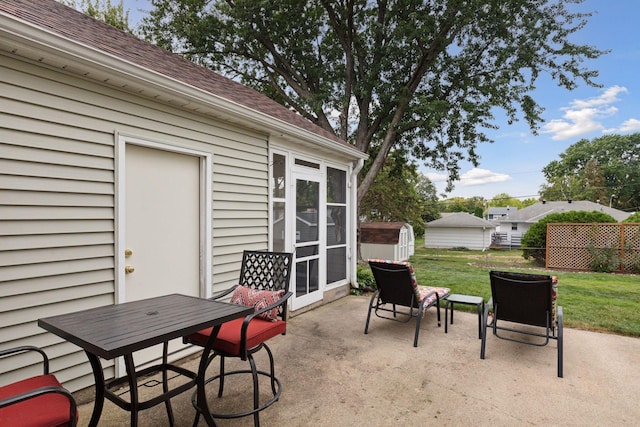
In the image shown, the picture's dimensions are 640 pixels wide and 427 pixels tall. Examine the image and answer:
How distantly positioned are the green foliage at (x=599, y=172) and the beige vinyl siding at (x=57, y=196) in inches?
1813

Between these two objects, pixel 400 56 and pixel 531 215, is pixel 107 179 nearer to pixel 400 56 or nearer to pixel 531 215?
pixel 400 56

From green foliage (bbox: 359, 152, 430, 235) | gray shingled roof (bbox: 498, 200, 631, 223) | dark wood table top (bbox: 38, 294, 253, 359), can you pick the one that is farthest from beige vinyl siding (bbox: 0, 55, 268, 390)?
gray shingled roof (bbox: 498, 200, 631, 223)

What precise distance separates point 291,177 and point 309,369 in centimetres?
263

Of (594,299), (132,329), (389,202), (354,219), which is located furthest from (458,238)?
(132,329)

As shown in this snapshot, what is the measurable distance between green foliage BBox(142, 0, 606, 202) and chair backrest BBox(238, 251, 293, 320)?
20.7ft

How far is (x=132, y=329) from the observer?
1642mm

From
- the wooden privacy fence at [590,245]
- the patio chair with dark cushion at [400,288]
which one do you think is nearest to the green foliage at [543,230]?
the wooden privacy fence at [590,245]

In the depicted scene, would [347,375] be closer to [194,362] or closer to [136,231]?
[194,362]

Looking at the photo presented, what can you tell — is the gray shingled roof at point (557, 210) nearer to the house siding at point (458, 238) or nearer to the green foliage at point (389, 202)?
the house siding at point (458, 238)

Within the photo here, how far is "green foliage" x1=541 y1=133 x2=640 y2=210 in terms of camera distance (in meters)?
36.3

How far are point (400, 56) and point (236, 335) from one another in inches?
361

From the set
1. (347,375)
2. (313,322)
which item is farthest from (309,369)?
(313,322)

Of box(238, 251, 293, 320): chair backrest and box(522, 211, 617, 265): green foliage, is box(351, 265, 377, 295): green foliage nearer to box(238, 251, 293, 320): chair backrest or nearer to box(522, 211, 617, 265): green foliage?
box(238, 251, 293, 320): chair backrest

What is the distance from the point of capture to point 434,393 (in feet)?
8.59
